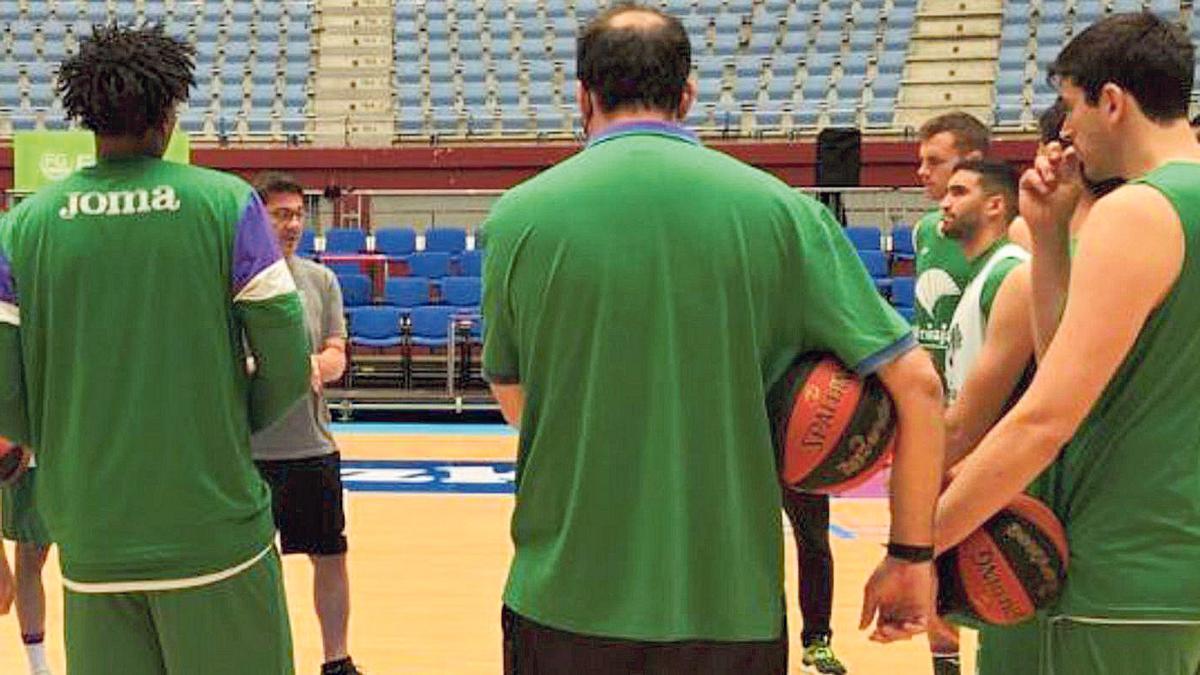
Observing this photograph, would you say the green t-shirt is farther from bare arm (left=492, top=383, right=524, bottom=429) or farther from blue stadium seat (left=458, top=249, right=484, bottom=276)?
blue stadium seat (left=458, top=249, right=484, bottom=276)

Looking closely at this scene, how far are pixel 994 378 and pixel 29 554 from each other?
284cm

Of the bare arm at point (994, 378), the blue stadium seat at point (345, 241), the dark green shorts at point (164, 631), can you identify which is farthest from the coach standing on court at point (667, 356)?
the blue stadium seat at point (345, 241)

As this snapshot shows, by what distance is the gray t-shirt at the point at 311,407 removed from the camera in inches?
147

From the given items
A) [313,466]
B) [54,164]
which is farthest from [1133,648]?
[54,164]

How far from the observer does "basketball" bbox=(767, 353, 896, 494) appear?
1696 millimetres

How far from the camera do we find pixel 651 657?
172 cm

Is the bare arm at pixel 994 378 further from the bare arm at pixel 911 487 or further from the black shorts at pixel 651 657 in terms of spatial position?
the black shorts at pixel 651 657

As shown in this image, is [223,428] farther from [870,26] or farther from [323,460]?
[870,26]

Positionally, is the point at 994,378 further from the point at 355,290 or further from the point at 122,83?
the point at 355,290

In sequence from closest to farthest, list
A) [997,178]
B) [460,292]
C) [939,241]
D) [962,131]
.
Result: 1. [997,178]
2. [962,131]
3. [939,241]
4. [460,292]

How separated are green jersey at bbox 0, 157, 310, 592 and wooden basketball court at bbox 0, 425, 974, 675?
6.90 ft

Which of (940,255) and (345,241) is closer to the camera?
(940,255)

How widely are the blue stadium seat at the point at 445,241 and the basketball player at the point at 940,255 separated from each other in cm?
716

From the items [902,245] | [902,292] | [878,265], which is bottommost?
[902,292]
